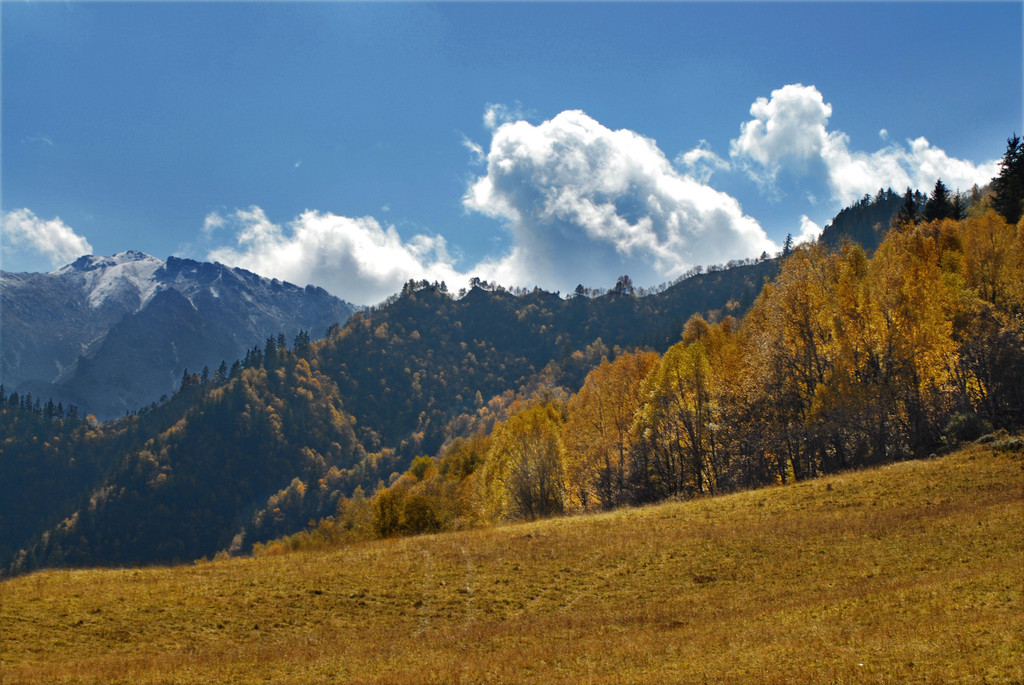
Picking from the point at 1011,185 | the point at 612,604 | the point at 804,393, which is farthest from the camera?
the point at 1011,185

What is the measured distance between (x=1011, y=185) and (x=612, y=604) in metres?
80.0

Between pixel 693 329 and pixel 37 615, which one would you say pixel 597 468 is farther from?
pixel 37 615

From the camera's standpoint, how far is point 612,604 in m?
25.0

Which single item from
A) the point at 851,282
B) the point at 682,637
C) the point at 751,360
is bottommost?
the point at 682,637

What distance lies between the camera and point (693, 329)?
247ft

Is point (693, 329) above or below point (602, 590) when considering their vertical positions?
above

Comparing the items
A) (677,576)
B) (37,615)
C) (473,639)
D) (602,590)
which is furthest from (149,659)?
(677,576)

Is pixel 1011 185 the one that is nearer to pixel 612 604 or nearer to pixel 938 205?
pixel 938 205

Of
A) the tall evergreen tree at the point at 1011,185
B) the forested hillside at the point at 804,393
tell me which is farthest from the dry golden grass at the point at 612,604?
the tall evergreen tree at the point at 1011,185

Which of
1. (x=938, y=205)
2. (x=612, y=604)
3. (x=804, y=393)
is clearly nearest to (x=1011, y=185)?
(x=938, y=205)

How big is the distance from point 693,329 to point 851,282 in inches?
982

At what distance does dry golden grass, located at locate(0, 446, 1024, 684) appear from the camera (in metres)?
17.1

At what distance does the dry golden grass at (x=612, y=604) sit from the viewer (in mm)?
17109

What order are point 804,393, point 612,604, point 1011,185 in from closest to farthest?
point 612,604 → point 804,393 → point 1011,185
